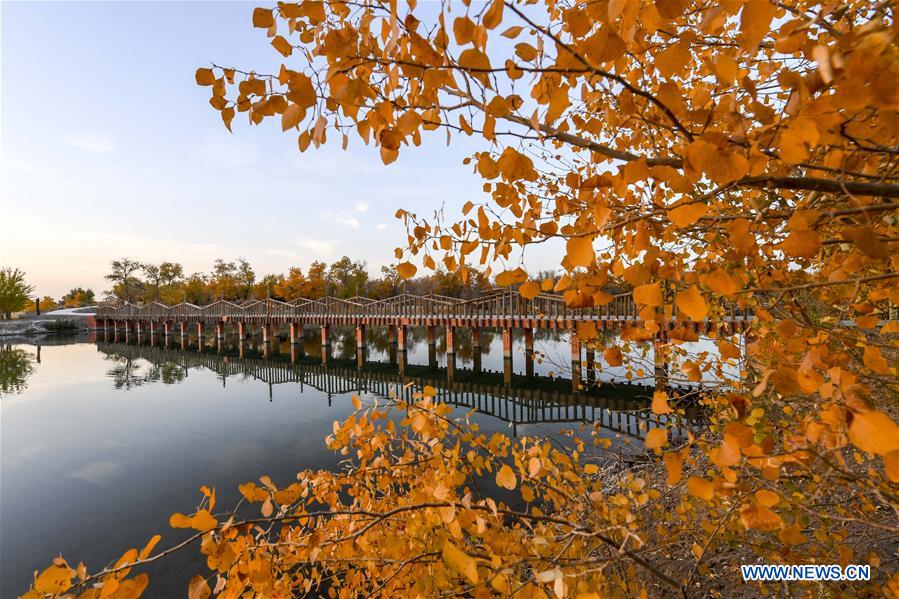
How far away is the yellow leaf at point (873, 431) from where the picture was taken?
565 mm

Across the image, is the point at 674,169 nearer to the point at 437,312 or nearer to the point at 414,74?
the point at 414,74

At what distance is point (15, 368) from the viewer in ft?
74.3

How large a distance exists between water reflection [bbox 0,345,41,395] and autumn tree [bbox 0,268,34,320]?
24.8 metres

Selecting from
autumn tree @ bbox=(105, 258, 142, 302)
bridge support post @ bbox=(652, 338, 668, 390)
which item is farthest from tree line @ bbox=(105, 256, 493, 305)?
bridge support post @ bbox=(652, 338, 668, 390)

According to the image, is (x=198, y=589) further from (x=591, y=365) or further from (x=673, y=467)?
(x=591, y=365)

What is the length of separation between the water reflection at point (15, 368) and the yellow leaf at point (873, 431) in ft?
83.4

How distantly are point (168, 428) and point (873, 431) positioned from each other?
15.1 metres

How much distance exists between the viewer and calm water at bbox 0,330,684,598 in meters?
6.67

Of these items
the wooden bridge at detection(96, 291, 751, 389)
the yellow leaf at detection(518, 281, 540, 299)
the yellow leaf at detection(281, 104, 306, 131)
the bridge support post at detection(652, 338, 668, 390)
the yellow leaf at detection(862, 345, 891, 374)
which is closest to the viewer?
the yellow leaf at detection(862, 345, 891, 374)

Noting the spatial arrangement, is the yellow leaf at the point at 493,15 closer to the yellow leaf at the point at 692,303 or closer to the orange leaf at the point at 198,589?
the yellow leaf at the point at 692,303

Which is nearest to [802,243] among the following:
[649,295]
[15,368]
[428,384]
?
[649,295]

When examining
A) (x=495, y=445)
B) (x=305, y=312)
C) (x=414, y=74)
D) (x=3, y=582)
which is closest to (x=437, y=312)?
(x=305, y=312)

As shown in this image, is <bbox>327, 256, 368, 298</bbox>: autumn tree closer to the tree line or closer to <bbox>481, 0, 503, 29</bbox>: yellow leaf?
the tree line

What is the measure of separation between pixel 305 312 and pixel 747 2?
27842 millimetres
